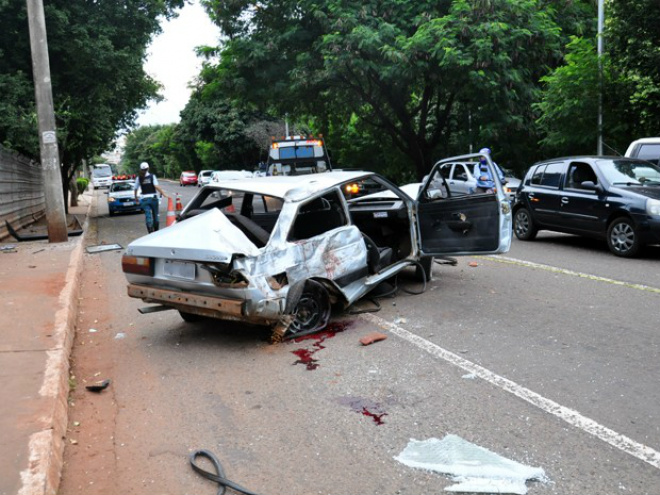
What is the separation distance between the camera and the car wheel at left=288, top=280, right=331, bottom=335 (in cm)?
591

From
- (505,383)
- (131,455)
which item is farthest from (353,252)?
(131,455)

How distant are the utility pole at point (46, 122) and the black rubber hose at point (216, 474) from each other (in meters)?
10.9

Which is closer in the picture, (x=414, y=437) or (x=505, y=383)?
(x=414, y=437)

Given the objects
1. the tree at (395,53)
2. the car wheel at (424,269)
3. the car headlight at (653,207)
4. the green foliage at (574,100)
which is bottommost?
the car wheel at (424,269)

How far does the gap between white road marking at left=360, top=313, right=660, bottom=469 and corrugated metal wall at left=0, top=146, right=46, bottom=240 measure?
1185 cm

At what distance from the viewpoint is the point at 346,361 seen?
5.24 m

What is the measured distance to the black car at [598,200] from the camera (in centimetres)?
978

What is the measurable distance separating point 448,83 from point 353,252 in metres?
14.0

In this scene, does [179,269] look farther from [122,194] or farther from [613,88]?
[122,194]

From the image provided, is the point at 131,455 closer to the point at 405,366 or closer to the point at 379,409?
the point at 379,409

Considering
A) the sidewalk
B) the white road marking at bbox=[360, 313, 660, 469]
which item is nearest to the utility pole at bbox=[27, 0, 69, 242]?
the sidewalk

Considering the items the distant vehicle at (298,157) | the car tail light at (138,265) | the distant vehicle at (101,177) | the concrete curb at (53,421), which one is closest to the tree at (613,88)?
the distant vehicle at (298,157)

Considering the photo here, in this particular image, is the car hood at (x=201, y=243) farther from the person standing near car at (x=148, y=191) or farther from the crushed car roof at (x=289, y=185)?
the person standing near car at (x=148, y=191)

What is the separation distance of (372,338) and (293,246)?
1.17m
